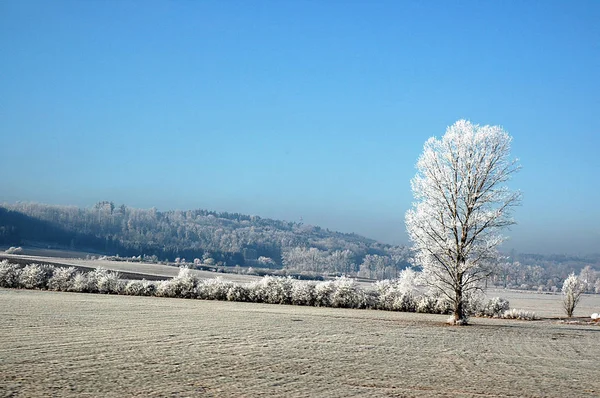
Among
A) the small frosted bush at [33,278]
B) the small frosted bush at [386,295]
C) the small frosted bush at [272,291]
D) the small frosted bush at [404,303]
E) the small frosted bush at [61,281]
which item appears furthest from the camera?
the small frosted bush at [33,278]

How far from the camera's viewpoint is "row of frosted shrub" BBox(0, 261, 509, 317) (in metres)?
55.3

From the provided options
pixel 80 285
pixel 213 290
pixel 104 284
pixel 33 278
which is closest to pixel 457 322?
pixel 213 290

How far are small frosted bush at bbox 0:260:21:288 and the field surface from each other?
27677 mm

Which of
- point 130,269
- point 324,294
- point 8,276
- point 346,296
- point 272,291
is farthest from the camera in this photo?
point 130,269

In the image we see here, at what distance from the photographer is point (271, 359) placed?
1992 cm

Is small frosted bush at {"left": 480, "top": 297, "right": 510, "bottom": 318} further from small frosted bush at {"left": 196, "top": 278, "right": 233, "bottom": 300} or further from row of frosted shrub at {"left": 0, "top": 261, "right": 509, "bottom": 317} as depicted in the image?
small frosted bush at {"left": 196, "top": 278, "right": 233, "bottom": 300}

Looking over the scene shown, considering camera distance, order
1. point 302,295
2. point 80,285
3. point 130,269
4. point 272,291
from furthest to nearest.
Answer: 1. point 130,269
2. point 80,285
3. point 272,291
4. point 302,295

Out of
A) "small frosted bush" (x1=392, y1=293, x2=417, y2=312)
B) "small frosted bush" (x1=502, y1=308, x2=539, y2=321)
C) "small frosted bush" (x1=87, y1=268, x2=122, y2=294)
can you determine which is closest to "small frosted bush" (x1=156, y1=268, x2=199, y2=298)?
"small frosted bush" (x1=87, y1=268, x2=122, y2=294)

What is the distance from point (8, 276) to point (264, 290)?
2554cm

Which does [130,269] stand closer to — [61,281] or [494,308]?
[61,281]

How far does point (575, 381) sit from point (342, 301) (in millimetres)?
38069

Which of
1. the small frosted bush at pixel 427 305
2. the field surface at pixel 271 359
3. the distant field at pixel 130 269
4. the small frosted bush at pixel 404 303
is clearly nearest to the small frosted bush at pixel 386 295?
the small frosted bush at pixel 404 303

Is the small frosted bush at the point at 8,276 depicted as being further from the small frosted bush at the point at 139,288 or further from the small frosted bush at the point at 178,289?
the small frosted bush at the point at 178,289

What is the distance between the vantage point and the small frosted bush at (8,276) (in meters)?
59.7
